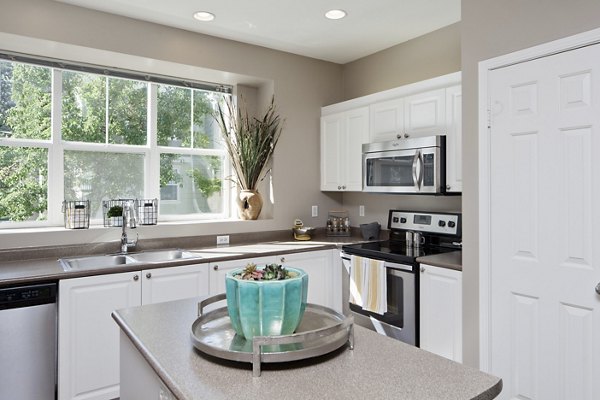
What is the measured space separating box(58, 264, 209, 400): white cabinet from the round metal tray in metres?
1.50

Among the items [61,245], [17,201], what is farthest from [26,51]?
[61,245]

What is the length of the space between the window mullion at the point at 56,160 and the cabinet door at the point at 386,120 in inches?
97.3

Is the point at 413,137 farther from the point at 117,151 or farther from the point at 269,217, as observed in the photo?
the point at 117,151

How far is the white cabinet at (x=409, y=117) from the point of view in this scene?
3074mm

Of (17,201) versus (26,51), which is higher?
(26,51)

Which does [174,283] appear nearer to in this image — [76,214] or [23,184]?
[76,214]

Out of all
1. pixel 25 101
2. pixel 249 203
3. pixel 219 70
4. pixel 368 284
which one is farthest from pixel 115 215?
pixel 368 284

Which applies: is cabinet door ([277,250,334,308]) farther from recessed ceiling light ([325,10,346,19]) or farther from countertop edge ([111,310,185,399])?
countertop edge ([111,310,185,399])

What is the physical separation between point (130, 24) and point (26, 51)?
743 mm

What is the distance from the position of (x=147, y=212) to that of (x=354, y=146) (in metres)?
1.86

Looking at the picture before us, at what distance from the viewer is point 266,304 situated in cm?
111

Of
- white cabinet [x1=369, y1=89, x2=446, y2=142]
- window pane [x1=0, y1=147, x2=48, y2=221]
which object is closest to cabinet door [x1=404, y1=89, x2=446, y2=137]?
white cabinet [x1=369, y1=89, x2=446, y2=142]

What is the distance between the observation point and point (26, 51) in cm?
301

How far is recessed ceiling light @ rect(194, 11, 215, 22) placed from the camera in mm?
3100
